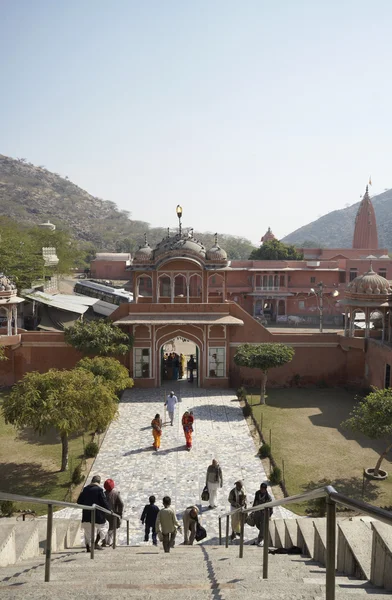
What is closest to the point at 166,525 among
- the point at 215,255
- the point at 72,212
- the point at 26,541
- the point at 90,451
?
Result: the point at 26,541

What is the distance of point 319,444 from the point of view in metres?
15.3

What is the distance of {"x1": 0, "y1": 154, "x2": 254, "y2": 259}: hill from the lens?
99625 millimetres

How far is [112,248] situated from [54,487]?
8801 cm

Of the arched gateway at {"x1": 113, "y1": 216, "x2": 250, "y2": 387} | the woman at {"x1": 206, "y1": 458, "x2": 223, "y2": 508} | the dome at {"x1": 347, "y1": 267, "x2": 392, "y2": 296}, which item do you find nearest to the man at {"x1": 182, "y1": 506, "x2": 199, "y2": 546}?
the woman at {"x1": 206, "y1": 458, "x2": 223, "y2": 508}

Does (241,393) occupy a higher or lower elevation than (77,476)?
higher

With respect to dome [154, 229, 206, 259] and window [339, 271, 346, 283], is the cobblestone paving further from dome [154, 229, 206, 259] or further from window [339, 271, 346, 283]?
window [339, 271, 346, 283]

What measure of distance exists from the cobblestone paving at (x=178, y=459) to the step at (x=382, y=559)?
680cm

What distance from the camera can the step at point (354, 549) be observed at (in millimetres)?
4332

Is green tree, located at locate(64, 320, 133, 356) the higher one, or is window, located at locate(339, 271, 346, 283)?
window, located at locate(339, 271, 346, 283)

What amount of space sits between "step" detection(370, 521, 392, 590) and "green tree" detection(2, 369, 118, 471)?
9.73 metres

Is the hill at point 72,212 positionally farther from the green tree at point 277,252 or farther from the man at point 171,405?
the man at point 171,405

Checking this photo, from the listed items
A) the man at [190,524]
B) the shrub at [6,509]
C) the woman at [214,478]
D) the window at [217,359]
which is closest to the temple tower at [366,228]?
the window at [217,359]

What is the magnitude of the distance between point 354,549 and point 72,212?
124m

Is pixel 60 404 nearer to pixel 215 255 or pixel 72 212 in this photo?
pixel 215 255
